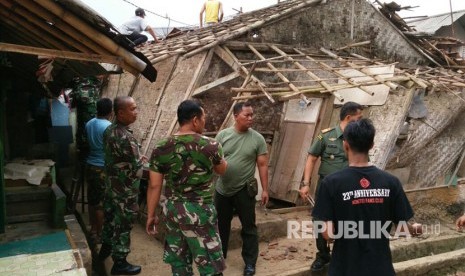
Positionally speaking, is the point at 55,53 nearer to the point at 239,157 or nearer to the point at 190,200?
the point at 190,200

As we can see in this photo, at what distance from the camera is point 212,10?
12.2 meters

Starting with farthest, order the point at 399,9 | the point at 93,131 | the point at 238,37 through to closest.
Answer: the point at 399,9, the point at 238,37, the point at 93,131

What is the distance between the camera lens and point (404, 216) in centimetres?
273

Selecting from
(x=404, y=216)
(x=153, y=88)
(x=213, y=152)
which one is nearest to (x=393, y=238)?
(x=404, y=216)

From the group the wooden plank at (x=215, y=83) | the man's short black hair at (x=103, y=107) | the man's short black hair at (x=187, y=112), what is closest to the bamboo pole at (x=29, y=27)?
the man's short black hair at (x=103, y=107)

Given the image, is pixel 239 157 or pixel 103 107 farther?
pixel 103 107

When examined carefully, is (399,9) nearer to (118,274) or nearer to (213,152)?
(213,152)

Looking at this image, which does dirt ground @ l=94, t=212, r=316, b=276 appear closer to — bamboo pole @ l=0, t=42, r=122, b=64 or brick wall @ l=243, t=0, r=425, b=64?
bamboo pole @ l=0, t=42, r=122, b=64

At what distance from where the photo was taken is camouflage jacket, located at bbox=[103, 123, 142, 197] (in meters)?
4.42

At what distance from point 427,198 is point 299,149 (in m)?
2.92

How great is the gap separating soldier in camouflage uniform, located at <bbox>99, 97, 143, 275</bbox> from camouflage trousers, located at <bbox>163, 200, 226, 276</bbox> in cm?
119

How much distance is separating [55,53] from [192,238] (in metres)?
2.09

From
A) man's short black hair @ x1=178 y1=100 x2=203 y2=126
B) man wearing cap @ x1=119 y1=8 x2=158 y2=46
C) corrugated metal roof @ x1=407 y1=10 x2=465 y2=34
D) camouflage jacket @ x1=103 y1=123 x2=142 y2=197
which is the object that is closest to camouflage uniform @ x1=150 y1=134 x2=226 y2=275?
man's short black hair @ x1=178 y1=100 x2=203 y2=126

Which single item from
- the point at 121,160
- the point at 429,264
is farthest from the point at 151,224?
the point at 429,264
